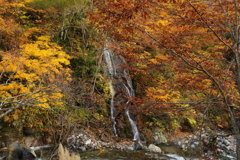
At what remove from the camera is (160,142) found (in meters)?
9.88

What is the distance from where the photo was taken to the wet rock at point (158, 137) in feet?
32.4

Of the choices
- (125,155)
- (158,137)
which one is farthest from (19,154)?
(158,137)

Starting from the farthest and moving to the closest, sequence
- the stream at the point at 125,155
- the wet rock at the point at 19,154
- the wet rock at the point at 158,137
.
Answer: the wet rock at the point at 158,137 → the stream at the point at 125,155 → the wet rock at the point at 19,154

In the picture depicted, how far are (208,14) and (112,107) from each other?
7.70 m

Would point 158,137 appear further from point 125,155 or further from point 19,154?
point 19,154

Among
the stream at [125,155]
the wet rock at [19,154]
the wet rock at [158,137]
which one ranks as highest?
the wet rock at [19,154]

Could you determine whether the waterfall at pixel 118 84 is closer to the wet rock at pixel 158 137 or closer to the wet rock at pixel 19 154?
the wet rock at pixel 158 137

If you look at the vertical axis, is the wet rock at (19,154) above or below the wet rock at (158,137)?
above

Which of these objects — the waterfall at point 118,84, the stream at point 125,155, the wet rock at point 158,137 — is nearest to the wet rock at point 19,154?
the stream at point 125,155

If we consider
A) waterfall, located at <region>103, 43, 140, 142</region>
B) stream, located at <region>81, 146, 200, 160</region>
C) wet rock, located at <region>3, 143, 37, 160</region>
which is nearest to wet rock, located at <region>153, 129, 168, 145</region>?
waterfall, located at <region>103, 43, 140, 142</region>

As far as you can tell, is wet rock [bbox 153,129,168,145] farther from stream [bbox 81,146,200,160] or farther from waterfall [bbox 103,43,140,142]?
stream [bbox 81,146,200,160]

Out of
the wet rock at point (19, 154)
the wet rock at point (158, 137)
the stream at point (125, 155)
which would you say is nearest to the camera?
the wet rock at point (19, 154)

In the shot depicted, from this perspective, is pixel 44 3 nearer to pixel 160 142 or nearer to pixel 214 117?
pixel 160 142

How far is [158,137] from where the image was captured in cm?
1012
